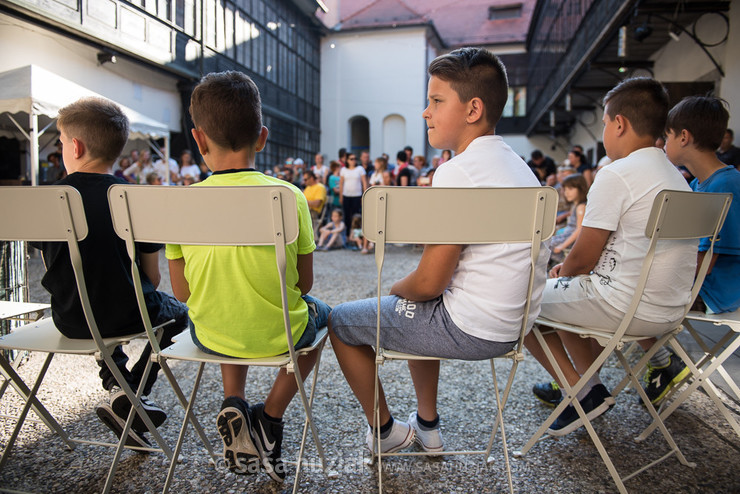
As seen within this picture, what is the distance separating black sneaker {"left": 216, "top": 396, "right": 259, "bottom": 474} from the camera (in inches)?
65.7

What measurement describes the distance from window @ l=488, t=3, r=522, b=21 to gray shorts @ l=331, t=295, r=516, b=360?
3117cm

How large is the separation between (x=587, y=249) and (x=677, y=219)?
33cm

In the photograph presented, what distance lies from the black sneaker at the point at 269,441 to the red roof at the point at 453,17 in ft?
90.1

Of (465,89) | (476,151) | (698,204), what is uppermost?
(465,89)

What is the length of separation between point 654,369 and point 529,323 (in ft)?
3.97

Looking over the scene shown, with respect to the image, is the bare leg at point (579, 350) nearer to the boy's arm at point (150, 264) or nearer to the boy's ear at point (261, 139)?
the boy's ear at point (261, 139)

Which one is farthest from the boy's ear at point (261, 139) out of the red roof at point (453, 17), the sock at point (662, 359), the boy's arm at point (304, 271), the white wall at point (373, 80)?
the red roof at point (453, 17)

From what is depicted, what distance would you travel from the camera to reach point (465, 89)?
179 centimetres

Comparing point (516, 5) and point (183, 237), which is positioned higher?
point (516, 5)

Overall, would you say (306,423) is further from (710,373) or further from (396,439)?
(710,373)

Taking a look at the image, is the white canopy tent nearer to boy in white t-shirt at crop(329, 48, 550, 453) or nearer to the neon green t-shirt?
the neon green t-shirt

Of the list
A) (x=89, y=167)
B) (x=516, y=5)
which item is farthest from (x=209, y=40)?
(x=516, y=5)

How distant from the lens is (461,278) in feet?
5.74

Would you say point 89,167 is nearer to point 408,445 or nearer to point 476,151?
point 476,151
